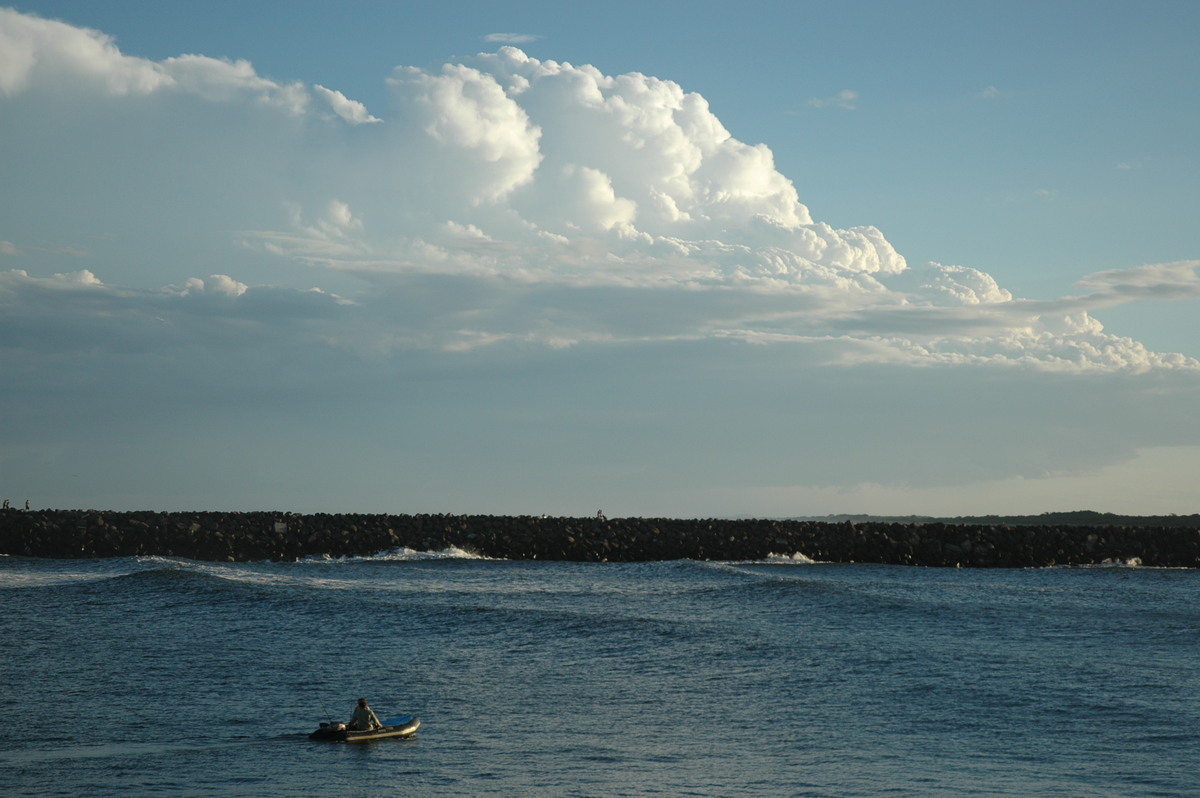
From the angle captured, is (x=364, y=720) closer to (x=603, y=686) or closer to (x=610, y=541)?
(x=603, y=686)

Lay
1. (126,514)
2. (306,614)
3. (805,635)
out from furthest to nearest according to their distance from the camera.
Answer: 1. (126,514)
2. (306,614)
3. (805,635)

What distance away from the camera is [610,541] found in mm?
53625

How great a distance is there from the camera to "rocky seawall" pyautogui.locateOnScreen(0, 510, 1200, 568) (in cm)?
5294

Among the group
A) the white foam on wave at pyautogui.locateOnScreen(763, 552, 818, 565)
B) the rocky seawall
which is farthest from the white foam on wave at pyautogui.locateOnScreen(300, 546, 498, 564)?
the white foam on wave at pyautogui.locateOnScreen(763, 552, 818, 565)

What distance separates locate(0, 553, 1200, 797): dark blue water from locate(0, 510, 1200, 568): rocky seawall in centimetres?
1185

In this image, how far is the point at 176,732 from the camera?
1838cm

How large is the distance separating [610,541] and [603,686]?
30613mm

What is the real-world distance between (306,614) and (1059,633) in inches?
879

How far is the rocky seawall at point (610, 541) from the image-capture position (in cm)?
5294

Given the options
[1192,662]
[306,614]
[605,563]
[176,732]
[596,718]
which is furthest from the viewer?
[605,563]

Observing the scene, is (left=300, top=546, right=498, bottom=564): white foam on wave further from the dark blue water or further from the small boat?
the small boat

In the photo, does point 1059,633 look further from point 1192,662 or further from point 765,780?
point 765,780

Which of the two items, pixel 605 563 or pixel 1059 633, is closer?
pixel 1059 633

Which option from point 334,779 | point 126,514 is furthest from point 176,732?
point 126,514
